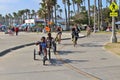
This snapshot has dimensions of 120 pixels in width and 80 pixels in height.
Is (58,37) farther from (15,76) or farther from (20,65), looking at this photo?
(15,76)

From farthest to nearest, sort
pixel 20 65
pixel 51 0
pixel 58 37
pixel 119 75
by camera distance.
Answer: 1. pixel 51 0
2. pixel 58 37
3. pixel 20 65
4. pixel 119 75

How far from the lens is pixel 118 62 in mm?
17078

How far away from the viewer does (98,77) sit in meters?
12.7

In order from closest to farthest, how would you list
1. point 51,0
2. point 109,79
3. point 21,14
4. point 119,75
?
point 109,79
point 119,75
point 51,0
point 21,14

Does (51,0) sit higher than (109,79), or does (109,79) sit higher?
(51,0)

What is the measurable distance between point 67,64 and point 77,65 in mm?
605

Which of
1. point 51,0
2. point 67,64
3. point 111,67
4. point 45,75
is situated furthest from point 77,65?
point 51,0

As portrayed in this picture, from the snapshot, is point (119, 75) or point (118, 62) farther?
point (118, 62)

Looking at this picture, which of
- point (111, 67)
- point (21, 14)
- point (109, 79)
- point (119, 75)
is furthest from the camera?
point (21, 14)

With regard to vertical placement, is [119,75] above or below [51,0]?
below

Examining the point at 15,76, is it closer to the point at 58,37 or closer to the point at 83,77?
the point at 83,77

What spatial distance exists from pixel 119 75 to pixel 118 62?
4078 mm

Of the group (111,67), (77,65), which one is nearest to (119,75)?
(111,67)

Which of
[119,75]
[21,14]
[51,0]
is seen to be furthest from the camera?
[21,14]
